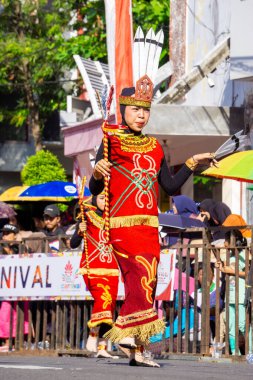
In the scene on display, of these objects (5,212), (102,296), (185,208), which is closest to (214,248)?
(102,296)

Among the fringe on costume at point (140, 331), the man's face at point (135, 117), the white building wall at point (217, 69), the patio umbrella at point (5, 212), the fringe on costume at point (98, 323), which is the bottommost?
the fringe on costume at point (98, 323)

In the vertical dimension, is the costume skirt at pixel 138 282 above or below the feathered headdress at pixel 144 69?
below

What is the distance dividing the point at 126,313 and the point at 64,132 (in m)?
14.0

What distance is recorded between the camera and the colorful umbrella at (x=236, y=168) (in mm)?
13695

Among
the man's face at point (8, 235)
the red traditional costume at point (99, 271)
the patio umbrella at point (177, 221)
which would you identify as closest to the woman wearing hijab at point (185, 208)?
the patio umbrella at point (177, 221)

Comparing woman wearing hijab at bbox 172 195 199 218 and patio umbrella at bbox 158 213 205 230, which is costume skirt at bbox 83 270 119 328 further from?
woman wearing hijab at bbox 172 195 199 218

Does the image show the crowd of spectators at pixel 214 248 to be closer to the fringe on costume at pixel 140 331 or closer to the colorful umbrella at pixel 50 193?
the fringe on costume at pixel 140 331

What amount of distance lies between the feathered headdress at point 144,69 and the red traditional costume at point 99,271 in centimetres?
205

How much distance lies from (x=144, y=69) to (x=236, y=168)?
2.86 meters

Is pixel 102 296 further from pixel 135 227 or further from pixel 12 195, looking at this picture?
pixel 12 195

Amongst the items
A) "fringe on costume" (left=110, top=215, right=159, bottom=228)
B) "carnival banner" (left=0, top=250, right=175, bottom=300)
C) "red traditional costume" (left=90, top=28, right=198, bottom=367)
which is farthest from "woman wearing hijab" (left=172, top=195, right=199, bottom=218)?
"fringe on costume" (left=110, top=215, right=159, bottom=228)

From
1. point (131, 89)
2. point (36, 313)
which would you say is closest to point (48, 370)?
point (131, 89)

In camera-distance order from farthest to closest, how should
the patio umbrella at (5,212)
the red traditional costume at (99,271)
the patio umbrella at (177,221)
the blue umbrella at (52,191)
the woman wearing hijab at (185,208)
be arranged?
the blue umbrella at (52,191), the patio umbrella at (5,212), the woman wearing hijab at (185,208), the patio umbrella at (177,221), the red traditional costume at (99,271)

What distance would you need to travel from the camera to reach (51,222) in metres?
18.2
